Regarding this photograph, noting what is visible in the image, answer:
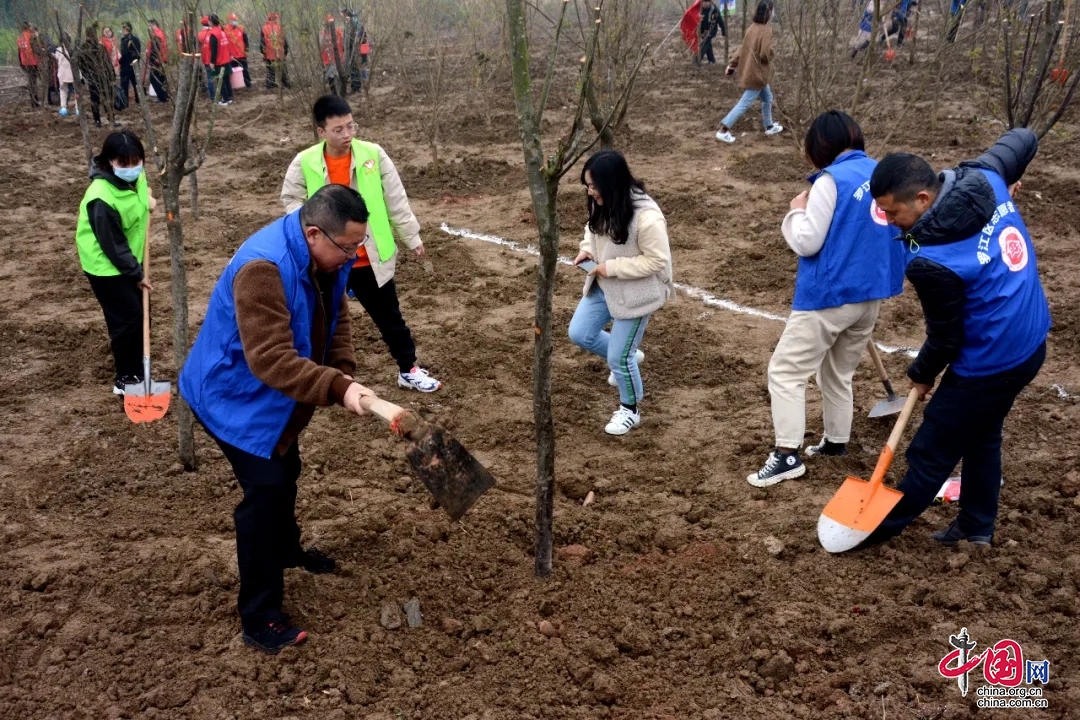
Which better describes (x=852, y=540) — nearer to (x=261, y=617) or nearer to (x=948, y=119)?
(x=261, y=617)

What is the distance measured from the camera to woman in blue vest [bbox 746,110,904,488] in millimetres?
3801

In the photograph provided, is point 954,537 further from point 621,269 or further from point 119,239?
point 119,239

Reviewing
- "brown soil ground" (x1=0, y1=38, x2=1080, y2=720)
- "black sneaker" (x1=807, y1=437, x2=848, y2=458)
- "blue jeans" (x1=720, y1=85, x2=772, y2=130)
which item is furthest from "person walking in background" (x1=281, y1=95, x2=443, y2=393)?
"blue jeans" (x1=720, y1=85, x2=772, y2=130)

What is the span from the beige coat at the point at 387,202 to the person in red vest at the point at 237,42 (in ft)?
46.6

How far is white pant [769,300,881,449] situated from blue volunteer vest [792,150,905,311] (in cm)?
8

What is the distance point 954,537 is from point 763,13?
846cm

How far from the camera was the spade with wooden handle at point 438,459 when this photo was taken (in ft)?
9.08

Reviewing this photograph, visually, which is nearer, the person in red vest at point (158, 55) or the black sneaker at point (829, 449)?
the black sneaker at point (829, 449)

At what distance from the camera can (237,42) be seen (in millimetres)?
17922

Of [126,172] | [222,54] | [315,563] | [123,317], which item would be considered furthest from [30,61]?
[315,563]

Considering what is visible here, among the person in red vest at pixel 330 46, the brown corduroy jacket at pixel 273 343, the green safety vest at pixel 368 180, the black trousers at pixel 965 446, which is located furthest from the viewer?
the person in red vest at pixel 330 46

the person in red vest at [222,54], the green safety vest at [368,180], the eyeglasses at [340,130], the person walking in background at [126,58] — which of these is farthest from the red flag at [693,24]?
the eyeglasses at [340,130]

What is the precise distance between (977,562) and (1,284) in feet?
24.5

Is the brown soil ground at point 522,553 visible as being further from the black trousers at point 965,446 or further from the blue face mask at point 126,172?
the blue face mask at point 126,172
